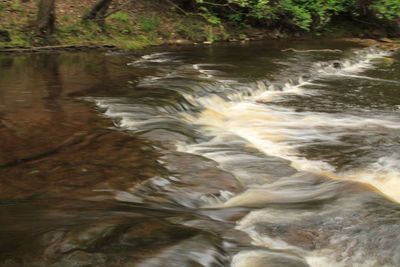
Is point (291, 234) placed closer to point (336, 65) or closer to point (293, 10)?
point (336, 65)

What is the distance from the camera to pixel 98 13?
15.3 meters

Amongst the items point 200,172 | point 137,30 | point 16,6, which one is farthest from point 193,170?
point 137,30

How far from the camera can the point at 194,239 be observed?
2.92 metres

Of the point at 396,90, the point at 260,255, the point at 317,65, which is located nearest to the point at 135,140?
the point at 260,255

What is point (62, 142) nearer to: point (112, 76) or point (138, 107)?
point (138, 107)

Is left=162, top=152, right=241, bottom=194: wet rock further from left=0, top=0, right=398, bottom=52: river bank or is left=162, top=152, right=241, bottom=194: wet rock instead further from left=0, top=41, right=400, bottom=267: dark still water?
left=0, top=0, right=398, bottom=52: river bank

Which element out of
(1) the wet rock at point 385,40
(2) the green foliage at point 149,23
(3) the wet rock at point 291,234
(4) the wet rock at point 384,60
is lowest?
(3) the wet rock at point 291,234

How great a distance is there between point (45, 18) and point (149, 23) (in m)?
4.65

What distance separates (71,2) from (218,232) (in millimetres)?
15601

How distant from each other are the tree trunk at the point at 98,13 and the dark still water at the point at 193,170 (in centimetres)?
549

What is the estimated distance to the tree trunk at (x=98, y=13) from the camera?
49.6 ft

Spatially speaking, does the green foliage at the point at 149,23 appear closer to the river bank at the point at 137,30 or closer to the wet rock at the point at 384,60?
the river bank at the point at 137,30

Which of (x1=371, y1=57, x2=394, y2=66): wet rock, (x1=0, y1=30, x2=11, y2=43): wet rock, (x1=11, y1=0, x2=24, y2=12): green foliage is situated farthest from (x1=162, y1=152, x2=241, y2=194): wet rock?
(x1=11, y1=0, x2=24, y2=12): green foliage

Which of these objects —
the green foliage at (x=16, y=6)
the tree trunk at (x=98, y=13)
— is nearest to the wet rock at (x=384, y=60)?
the tree trunk at (x=98, y=13)
